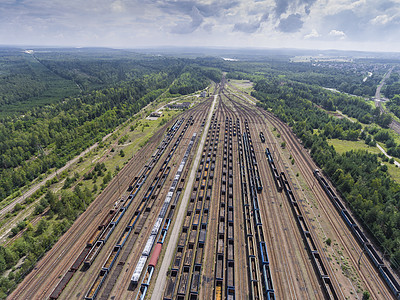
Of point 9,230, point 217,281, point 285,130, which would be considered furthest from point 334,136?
point 9,230

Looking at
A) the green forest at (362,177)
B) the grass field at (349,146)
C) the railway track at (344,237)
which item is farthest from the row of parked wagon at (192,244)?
the grass field at (349,146)

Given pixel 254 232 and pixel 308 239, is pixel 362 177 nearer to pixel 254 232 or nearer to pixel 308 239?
pixel 308 239

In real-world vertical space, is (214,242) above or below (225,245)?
below

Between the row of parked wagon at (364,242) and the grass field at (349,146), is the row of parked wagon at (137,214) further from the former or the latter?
the grass field at (349,146)

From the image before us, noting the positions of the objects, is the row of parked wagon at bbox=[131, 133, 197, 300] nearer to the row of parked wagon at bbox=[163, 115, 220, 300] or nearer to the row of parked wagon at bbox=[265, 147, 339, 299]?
the row of parked wagon at bbox=[163, 115, 220, 300]

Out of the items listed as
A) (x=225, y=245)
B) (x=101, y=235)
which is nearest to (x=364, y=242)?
(x=225, y=245)

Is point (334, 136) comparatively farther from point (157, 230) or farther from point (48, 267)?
point (48, 267)
